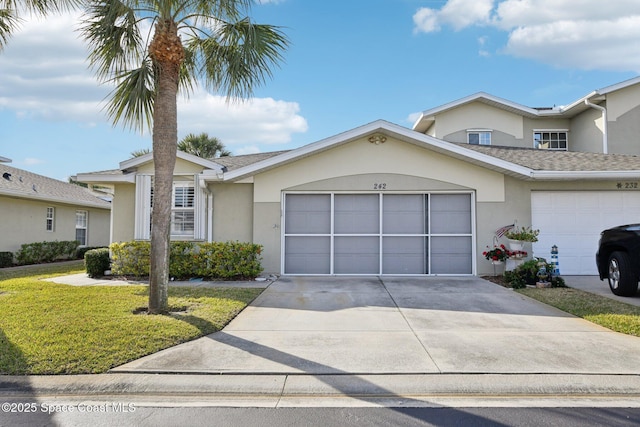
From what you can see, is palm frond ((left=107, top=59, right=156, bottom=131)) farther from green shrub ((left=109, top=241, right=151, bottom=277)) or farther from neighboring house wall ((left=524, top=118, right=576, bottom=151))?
neighboring house wall ((left=524, top=118, right=576, bottom=151))

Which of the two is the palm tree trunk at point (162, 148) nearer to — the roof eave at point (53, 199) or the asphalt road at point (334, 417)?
the asphalt road at point (334, 417)

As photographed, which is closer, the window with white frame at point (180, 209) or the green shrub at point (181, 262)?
the green shrub at point (181, 262)

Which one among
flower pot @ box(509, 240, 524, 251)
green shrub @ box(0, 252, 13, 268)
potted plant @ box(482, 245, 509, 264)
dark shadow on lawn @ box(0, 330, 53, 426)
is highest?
flower pot @ box(509, 240, 524, 251)

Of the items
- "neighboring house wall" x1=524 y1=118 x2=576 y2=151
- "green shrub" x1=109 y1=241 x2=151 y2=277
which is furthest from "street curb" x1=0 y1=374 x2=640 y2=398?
"neighboring house wall" x1=524 y1=118 x2=576 y2=151

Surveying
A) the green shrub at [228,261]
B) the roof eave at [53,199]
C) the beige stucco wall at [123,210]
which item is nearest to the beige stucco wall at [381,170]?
the green shrub at [228,261]

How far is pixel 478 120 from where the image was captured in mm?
17422

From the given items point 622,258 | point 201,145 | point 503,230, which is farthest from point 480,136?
point 201,145

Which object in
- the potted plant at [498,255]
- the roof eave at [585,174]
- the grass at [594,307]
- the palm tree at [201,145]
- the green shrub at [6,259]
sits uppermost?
the palm tree at [201,145]

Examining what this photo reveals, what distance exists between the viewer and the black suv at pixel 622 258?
7.99 m

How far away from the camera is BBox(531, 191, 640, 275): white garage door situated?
1134 cm

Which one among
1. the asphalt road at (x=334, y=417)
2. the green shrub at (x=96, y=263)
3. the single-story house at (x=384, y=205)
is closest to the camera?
the asphalt road at (x=334, y=417)

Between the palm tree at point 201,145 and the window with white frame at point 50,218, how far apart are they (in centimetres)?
716

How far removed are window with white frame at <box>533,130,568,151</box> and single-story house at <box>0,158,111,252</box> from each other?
2093cm

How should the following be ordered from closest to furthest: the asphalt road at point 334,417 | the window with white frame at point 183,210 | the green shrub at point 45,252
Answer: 1. the asphalt road at point 334,417
2. the window with white frame at point 183,210
3. the green shrub at point 45,252
